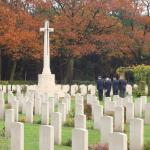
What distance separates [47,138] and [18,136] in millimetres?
598

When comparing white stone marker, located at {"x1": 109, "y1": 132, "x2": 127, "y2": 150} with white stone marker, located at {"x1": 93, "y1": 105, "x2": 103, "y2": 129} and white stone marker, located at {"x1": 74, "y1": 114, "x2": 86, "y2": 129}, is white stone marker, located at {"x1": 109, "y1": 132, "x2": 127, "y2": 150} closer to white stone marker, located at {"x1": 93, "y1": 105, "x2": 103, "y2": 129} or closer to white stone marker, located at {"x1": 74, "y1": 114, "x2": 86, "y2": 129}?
white stone marker, located at {"x1": 74, "y1": 114, "x2": 86, "y2": 129}

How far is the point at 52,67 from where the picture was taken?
155 feet

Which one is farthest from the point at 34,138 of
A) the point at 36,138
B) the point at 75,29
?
the point at 75,29

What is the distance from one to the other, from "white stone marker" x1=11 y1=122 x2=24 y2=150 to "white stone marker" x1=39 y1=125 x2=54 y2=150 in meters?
0.40

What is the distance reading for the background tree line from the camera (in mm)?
37656

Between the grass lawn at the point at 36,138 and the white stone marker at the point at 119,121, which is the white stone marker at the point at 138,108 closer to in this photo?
the grass lawn at the point at 36,138

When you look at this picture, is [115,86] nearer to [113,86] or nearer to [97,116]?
[113,86]

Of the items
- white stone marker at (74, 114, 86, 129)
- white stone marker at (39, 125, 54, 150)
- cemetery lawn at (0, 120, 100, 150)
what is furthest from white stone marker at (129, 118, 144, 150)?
white stone marker at (39, 125, 54, 150)

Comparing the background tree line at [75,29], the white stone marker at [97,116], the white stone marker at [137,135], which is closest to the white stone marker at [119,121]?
the white stone marker at [97,116]

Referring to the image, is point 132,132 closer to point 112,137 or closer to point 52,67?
point 112,137

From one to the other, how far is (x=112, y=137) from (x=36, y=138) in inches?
155

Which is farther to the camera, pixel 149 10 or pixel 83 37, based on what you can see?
pixel 149 10

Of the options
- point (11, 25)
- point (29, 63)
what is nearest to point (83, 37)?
point (11, 25)

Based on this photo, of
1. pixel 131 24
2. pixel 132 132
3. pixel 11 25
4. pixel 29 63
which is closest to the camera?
pixel 132 132
